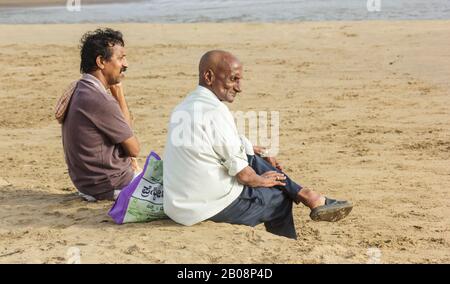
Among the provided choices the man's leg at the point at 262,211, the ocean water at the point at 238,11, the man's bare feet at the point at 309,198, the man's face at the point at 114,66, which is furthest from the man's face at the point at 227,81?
the ocean water at the point at 238,11

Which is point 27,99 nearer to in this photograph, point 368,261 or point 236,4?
point 368,261

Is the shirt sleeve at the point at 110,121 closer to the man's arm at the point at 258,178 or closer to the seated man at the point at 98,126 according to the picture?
the seated man at the point at 98,126

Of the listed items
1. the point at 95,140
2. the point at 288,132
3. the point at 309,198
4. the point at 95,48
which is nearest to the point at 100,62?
the point at 95,48

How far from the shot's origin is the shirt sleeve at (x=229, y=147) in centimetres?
482

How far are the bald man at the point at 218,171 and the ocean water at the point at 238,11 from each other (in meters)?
12.4

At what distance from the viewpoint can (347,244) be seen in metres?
5.41

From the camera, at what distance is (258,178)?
16.4ft

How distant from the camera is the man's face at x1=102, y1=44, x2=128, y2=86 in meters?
5.80

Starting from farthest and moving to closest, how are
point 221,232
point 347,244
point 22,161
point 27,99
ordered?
point 27,99, point 22,161, point 347,244, point 221,232

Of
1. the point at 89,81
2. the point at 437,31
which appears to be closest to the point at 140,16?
the point at 437,31
